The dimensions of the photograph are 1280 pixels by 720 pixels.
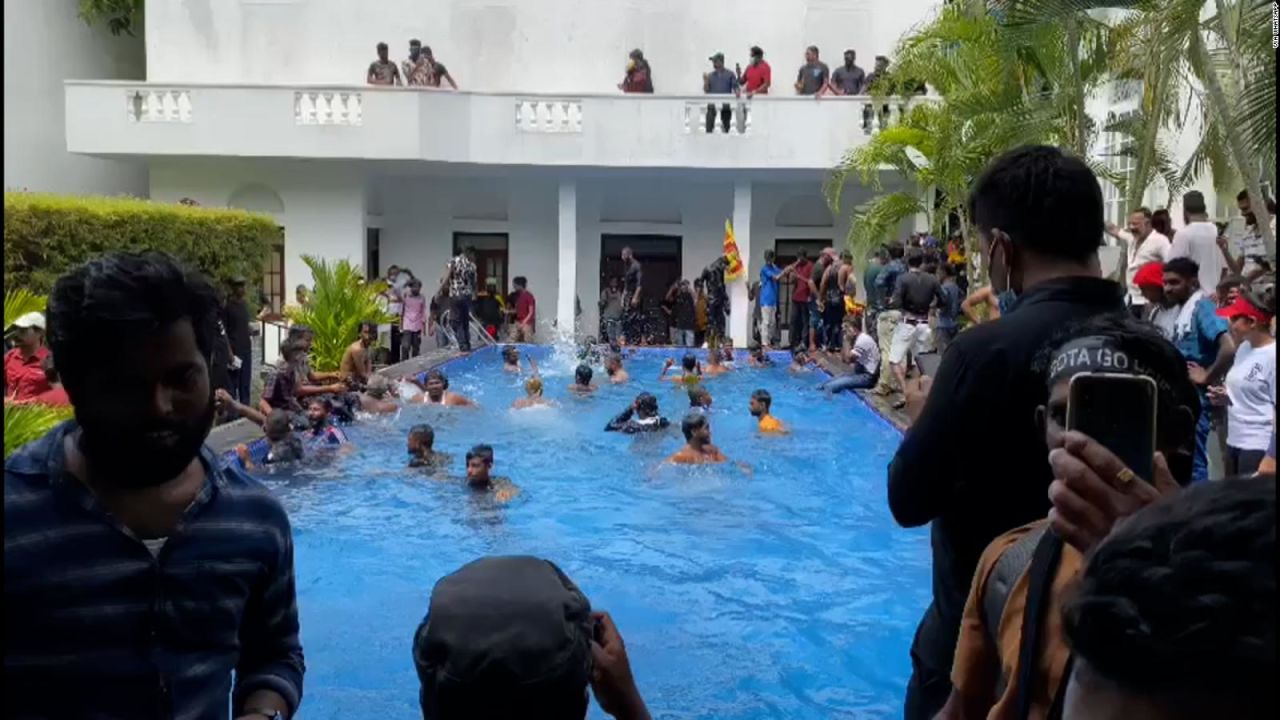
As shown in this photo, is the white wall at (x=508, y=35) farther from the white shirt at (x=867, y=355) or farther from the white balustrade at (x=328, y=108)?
the white shirt at (x=867, y=355)

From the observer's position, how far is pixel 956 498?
Answer: 7.89 feet

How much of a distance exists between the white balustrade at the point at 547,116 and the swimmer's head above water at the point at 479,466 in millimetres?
13966

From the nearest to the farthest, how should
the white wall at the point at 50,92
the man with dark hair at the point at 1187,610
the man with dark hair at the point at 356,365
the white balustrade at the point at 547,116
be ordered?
the man with dark hair at the point at 1187,610
the man with dark hair at the point at 356,365
the white wall at the point at 50,92
the white balustrade at the point at 547,116

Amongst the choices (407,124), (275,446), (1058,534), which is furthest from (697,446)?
(407,124)

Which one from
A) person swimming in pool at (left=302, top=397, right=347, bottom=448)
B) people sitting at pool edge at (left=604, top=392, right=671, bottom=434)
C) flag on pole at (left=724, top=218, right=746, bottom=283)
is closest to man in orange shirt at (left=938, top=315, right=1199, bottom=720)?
person swimming in pool at (left=302, top=397, right=347, bottom=448)

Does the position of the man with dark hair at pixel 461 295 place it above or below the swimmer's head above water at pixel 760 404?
above

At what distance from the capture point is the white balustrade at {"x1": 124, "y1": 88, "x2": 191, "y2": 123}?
2319cm

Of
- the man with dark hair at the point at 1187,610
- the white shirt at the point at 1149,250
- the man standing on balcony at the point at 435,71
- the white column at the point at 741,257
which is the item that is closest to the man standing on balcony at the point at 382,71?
the man standing on balcony at the point at 435,71

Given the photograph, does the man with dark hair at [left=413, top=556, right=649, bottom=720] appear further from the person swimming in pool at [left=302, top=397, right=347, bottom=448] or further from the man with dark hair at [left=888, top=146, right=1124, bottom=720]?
the person swimming in pool at [left=302, top=397, right=347, bottom=448]

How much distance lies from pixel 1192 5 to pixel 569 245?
16.4 metres

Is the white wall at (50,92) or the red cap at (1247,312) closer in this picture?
the red cap at (1247,312)

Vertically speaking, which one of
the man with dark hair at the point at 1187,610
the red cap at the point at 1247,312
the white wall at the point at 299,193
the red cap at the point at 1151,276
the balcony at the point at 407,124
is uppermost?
the balcony at the point at 407,124

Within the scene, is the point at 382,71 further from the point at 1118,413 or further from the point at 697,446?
the point at 1118,413

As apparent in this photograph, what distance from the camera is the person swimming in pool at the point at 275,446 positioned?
1088 centimetres
